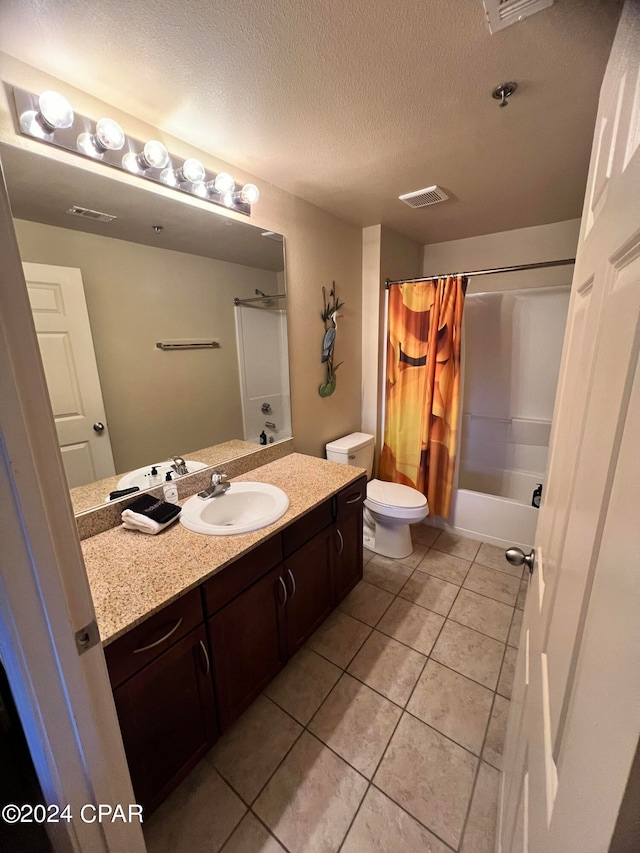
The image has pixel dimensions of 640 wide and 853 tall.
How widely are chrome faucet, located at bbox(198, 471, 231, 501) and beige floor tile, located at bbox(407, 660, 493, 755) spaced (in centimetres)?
122

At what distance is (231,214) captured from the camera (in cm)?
161

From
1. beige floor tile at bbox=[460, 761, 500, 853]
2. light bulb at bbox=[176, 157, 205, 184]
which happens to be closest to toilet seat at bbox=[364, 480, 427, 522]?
beige floor tile at bbox=[460, 761, 500, 853]

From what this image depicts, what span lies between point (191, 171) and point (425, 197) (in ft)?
4.26

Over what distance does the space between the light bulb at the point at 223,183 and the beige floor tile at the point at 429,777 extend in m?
2.39

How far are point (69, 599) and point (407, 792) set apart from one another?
4.31ft

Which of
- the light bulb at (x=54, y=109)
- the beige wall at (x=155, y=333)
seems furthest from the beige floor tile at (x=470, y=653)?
the light bulb at (x=54, y=109)

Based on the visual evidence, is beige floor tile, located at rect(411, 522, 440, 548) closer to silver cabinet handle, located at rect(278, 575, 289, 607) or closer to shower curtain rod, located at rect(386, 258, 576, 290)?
silver cabinet handle, located at rect(278, 575, 289, 607)

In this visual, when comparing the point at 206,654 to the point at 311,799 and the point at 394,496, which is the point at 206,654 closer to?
the point at 311,799

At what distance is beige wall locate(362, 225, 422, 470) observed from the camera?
245cm

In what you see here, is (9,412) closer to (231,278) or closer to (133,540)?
(133,540)

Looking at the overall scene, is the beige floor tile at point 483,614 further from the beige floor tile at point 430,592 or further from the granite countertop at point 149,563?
the granite countertop at point 149,563

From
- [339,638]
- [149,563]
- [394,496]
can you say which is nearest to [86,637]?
[149,563]

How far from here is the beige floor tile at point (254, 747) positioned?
1181 mm

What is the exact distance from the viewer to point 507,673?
5.04 ft
